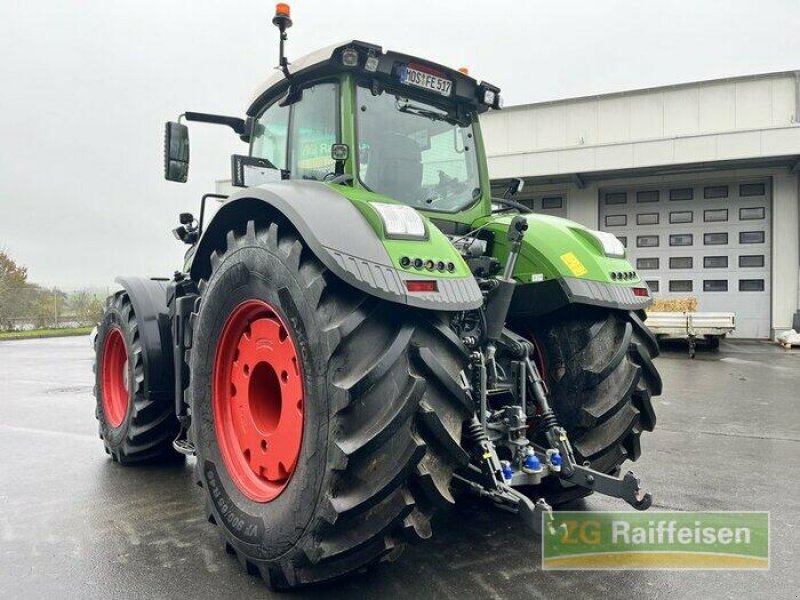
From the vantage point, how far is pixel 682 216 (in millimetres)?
16141

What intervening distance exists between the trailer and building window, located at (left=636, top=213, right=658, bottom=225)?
13.3 feet

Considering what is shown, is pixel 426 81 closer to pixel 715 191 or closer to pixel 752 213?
pixel 715 191

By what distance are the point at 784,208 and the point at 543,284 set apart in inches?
607

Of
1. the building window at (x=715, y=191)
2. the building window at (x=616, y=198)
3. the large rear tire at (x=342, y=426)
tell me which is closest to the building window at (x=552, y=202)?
the building window at (x=616, y=198)

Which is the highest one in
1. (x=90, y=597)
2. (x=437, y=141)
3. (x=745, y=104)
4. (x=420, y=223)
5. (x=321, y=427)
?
(x=745, y=104)

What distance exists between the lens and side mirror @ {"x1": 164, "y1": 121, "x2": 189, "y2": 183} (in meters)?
3.57

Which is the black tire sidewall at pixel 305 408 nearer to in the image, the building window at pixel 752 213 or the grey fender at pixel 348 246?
the grey fender at pixel 348 246

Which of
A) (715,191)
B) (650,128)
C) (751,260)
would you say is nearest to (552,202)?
(650,128)

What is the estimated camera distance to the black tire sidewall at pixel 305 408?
2.21 meters

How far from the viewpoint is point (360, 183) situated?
10.1ft

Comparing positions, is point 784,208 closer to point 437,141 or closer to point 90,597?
point 437,141

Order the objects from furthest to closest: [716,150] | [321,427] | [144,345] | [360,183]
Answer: [716,150]
[144,345]
[360,183]
[321,427]

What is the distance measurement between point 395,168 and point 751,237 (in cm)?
1558

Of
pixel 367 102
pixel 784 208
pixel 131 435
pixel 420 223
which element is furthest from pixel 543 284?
pixel 784 208
